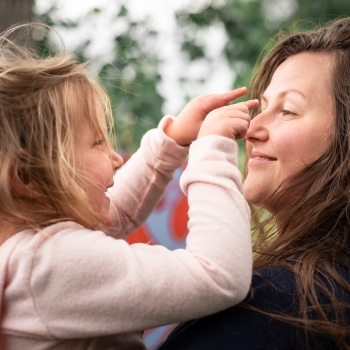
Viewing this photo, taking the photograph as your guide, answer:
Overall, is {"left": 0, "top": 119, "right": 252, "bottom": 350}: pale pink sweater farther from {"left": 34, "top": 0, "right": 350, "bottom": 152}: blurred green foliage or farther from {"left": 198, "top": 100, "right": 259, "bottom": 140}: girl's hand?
{"left": 34, "top": 0, "right": 350, "bottom": 152}: blurred green foliage

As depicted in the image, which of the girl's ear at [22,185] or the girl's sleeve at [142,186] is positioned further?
the girl's sleeve at [142,186]

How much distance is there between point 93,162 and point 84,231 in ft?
0.75

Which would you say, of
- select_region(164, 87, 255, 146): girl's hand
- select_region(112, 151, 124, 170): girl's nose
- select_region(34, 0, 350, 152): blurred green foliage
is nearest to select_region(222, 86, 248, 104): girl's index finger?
select_region(164, 87, 255, 146): girl's hand

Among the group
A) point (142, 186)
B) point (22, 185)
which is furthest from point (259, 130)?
point (22, 185)

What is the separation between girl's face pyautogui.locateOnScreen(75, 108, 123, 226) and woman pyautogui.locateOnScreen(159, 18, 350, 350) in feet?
1.38

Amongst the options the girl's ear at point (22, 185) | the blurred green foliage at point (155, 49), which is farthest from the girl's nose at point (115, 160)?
the blurred green foliage at point (155, 49)

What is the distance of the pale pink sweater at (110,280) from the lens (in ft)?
4.31

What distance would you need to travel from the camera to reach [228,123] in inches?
62.6

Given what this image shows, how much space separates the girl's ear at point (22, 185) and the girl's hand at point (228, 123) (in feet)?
1.56

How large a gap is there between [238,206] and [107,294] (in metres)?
0.38

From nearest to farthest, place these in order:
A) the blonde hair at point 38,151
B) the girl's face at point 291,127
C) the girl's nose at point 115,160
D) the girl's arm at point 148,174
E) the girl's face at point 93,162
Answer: the blonde hair at point 38,151 → the girl's face at point 93,162 → the girl's nose at point 115,160 → the girl's face at point 291,127 → the girl's arm at point 148,174

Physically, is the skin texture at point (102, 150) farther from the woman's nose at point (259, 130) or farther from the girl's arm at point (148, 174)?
the girl's arm at point (148, 174)

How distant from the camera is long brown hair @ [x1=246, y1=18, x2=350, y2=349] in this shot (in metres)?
1.41

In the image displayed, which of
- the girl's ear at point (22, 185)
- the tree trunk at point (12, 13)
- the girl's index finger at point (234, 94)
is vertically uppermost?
the tree trunk at point (12, 13)
